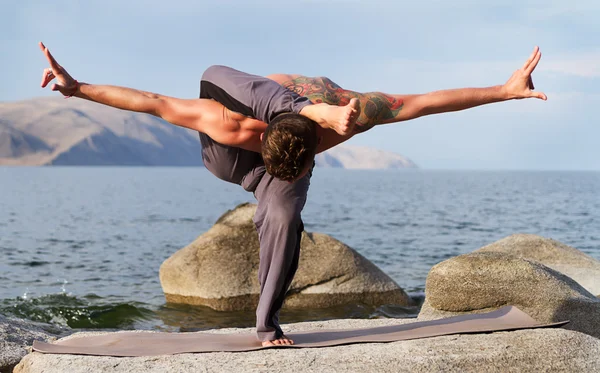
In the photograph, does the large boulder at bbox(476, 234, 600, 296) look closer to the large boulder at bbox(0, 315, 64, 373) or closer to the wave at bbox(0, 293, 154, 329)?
the wave at bbox(0, 293, 154, 329)

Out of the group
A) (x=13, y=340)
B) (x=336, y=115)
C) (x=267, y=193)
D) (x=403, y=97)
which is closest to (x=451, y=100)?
(x=403, y=97)

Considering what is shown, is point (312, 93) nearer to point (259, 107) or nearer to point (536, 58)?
point (259, 107)

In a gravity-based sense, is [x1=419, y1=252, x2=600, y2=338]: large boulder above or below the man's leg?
below

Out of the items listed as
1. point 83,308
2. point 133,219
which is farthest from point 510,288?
point 133,219

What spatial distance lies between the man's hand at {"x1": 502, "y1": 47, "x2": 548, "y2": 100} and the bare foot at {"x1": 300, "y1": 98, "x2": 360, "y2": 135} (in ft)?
6.22

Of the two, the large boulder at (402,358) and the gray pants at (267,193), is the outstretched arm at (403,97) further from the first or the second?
the large boulder at (402,358)

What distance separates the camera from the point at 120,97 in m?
5.45

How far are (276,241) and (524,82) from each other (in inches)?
103

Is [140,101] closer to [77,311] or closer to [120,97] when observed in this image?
[120,97]

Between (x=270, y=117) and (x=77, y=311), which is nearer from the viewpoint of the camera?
(x=270, y=117)

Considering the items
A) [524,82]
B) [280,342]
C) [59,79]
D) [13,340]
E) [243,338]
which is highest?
[524,82]

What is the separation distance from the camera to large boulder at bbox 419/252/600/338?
7656mm

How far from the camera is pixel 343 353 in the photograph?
543 cm

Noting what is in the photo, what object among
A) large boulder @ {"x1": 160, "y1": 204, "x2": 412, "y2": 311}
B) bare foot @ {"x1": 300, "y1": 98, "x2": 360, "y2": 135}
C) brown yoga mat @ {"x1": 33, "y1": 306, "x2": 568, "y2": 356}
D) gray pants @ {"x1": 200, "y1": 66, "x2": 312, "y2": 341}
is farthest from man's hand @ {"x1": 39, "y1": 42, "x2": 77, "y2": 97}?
large boulder @ {"x1": 160, "y1": 204, "x2": 412, "y2": 311}
